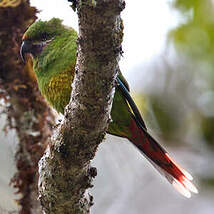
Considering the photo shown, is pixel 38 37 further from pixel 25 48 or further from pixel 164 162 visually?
pixel 164 162

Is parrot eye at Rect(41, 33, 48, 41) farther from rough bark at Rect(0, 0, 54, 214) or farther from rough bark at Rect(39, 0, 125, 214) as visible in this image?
rough bark at Rect(39, 0, 125, 214)

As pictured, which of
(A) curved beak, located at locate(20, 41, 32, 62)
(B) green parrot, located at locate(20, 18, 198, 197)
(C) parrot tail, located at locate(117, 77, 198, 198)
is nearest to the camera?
(B) green parrot, located at locate(20, 18, 198, 197)

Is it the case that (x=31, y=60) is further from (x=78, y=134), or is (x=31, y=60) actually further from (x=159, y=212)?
(x=159, y=212)

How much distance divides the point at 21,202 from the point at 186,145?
1298 mm

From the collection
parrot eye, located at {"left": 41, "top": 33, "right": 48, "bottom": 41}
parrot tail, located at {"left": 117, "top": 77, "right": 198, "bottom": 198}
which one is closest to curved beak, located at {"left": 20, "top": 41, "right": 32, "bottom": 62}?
parrot eye, located at {"left": 41, "top": 33, "right": 48, "bottom": 41}

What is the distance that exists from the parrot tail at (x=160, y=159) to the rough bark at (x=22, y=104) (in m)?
0.74

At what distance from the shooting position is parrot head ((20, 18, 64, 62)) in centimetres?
318

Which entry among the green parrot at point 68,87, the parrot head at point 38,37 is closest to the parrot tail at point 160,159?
the green parrot at point 68,87

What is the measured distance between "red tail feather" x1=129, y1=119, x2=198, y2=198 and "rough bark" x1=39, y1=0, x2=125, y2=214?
3.10 feet

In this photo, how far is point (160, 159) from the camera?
316cm

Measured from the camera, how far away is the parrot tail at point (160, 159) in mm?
3043

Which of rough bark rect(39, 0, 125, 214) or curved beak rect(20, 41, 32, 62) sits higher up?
curved beak rect(20, 41, 32, 62)

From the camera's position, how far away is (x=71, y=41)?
307 cm

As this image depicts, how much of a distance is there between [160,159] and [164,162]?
0.12ft
